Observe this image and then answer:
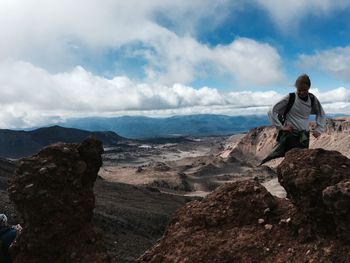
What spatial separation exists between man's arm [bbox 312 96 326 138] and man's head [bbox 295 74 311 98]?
13.1 inches

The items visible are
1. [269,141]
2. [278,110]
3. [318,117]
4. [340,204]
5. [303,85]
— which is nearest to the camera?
[340,204]

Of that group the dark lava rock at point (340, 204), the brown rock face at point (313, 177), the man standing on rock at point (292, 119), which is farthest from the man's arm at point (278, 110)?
the dark lava rock at point (340, 204)

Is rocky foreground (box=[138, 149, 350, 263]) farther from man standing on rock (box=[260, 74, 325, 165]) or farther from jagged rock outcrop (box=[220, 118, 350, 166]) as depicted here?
jagged rock outcrop (box=[220, 118, 350, 166])

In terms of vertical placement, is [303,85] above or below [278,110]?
above

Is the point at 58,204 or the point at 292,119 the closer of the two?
the point at 58,204

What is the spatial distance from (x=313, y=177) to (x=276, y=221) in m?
0.83

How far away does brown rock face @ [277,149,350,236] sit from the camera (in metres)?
4.80

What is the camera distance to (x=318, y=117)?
6.96m

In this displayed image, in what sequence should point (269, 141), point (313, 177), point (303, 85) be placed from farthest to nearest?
point (269, 141) → point (303, 85) → point (313, 177)

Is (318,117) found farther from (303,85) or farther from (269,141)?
(269,141)

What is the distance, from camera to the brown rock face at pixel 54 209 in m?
5.73

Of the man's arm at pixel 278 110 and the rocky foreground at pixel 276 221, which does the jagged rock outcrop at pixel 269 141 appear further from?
the rocky foreground at pixel 276 221

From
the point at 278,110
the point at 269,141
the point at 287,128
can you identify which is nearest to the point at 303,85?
the point at 278,110

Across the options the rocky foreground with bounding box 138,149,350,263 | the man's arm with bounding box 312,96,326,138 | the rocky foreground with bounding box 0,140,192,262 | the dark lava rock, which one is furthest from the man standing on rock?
the rocky foreground with bounding box 0,140,192,262
